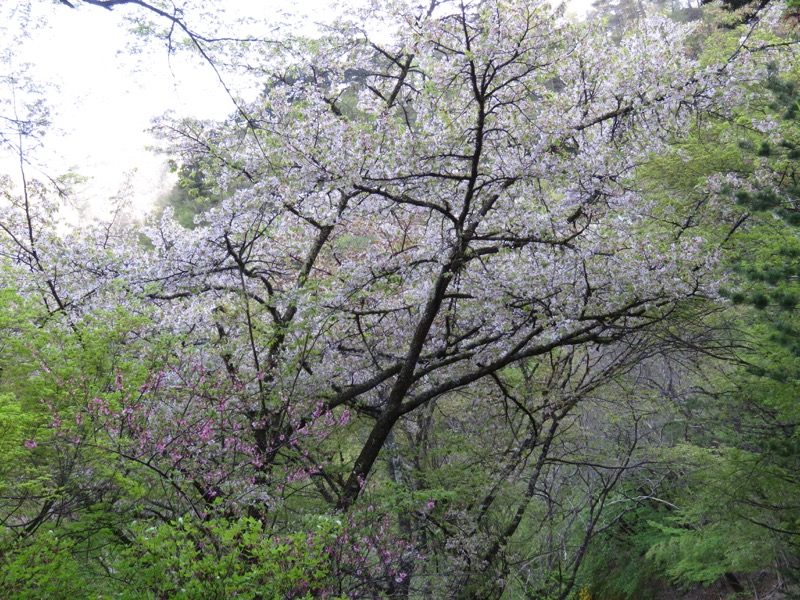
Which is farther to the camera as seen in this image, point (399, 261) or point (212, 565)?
point (399, 261)

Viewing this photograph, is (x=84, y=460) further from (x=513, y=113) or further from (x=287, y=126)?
(x=513, y=113)

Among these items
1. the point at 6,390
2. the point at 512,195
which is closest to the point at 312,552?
the point at 6,390

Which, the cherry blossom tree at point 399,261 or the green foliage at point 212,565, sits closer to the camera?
the green foliage at point 212,565

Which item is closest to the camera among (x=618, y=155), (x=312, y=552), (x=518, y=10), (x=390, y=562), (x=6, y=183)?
(x=312, y=552)

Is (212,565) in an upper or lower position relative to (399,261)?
lower

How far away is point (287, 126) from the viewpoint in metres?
6.49

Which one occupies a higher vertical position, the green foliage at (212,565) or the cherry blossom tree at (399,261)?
the cherry blossom tree at (399,261)

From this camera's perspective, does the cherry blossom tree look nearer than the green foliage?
No

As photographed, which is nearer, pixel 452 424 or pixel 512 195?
pixel 512 195

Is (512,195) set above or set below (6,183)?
below

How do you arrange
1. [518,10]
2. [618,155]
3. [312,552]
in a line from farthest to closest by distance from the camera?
[618,155] < [518,10] < [312,552]

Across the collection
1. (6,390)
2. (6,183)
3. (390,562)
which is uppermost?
(6,183)

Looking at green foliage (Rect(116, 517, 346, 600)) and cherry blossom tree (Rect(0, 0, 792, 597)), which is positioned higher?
cherry blossom tree (Rect(0, 0, 792, 597))

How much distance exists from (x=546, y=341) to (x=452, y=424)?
18.7 ft
